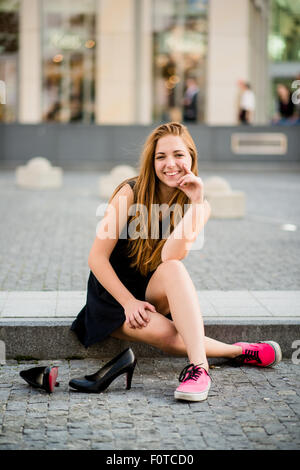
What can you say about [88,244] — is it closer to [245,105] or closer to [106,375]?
[106,375]

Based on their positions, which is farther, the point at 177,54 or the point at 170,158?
the point at 177,54

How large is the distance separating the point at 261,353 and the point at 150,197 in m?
1.06

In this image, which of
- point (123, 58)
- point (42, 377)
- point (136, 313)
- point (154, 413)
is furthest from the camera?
point (123, 58)

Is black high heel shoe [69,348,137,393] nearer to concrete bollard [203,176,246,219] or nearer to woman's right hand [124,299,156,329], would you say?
woman's right hand [124,299,156,329]

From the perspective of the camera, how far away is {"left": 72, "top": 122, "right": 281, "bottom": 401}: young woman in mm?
4047

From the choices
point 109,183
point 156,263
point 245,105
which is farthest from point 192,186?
point 245,105

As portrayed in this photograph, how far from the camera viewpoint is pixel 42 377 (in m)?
3.90

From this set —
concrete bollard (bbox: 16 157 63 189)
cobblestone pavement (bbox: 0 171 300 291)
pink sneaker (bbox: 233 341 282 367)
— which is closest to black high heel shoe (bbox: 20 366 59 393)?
pink sneaker (bbox: 233 341 282 367)

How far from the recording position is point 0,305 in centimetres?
486

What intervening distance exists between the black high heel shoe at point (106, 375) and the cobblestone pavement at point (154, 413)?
0.15ft

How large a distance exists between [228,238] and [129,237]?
14.0 ft

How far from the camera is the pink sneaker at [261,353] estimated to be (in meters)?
4.30

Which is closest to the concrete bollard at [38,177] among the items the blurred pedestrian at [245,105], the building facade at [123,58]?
the blurred pedestrian at [245,105]
